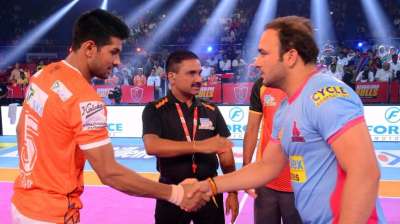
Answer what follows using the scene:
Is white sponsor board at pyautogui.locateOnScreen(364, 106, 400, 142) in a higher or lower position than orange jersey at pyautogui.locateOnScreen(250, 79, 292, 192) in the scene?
lower

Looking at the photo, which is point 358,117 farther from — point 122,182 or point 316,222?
point 122,182

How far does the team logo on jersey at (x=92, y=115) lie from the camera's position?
2.54 m

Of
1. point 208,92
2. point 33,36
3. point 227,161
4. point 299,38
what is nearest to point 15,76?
point 33,36

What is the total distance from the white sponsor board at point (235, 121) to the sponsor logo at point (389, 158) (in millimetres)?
860

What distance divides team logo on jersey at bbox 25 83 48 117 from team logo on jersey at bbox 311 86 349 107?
1.51m

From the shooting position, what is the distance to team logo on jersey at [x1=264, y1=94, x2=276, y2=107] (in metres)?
4.21

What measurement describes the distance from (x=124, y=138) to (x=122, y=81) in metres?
7.25

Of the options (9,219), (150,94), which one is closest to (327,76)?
(9,219)

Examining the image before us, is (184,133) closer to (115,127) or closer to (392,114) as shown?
(392,114)

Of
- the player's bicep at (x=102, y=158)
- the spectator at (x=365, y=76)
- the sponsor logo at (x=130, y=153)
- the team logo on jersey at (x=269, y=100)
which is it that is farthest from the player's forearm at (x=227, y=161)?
the spectator at (x=365, y=76)

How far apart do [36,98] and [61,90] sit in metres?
0.20

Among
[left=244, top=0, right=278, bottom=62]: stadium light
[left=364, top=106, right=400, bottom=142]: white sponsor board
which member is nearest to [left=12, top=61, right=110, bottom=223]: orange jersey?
[left=364, top=106, right=400, bottom=142]: white sponsor board

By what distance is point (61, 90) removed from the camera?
8.50 ft

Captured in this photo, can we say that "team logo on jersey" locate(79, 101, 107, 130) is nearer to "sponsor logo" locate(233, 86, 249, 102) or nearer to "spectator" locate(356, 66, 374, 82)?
"sponsor logo" locate(233, 86, 249, 102)
